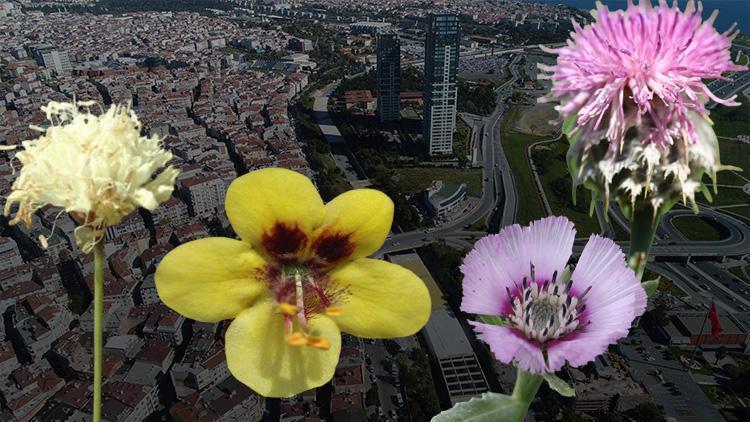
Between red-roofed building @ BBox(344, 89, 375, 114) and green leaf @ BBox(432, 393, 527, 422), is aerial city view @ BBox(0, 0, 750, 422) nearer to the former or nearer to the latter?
green leaf @ BBox(432, 393, 527, 422)

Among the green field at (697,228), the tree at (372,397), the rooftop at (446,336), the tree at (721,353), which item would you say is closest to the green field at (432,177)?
the green field at (697,228)

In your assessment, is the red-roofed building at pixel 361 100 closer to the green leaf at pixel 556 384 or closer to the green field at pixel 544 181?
the green field at pixel 544 181

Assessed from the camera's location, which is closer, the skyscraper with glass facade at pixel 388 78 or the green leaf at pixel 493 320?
the green leaf at pixel 493 320

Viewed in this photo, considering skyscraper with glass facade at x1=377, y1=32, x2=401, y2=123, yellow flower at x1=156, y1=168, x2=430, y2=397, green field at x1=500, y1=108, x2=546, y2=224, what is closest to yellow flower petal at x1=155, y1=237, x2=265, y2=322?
yellow flower at x1=156, y1=168, x2=430, y2=397

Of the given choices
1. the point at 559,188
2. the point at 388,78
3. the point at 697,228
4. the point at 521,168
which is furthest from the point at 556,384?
the point at 388,78

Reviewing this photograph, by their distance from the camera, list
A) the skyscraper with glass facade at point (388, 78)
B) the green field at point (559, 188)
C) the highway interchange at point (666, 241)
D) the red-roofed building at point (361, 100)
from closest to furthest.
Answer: the highway interchange at point (666, 241) < the green field at point (559, 188) < the skyscraper with glass facade at point (388, 78) < the red-roofed building at point (361, 100)

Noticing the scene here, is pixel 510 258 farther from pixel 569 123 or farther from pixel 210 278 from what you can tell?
pixel 210 278
